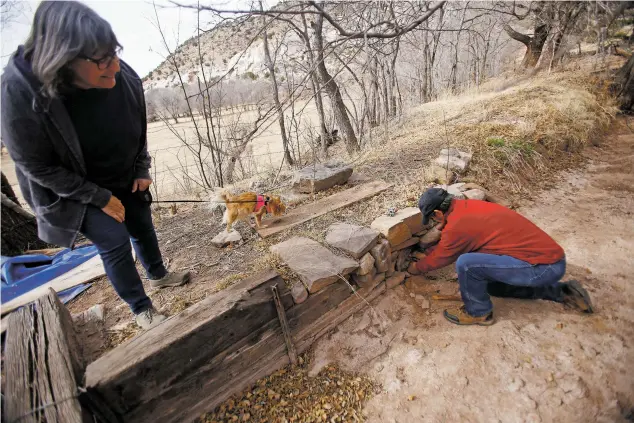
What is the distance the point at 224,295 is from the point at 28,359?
109cm

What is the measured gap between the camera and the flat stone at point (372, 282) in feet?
9.02

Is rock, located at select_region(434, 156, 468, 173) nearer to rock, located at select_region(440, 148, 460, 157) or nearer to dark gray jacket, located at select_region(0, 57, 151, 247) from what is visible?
rock, located at select_region(440, 148, 460, 157)

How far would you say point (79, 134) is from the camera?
1.58 metres

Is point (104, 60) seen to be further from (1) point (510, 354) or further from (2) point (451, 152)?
(2) point (451, 152)

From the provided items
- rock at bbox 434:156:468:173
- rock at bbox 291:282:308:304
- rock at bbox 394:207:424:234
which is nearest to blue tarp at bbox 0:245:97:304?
rock at bbox 291:282:308:304

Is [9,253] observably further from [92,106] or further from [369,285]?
[369,285]

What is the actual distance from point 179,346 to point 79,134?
1.32 metres

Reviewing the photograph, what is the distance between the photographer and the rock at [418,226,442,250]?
3159 millimetres

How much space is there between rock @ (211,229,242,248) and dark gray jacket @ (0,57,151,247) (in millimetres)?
1377

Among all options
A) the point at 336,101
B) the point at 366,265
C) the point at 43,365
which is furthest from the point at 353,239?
the point at 336,101

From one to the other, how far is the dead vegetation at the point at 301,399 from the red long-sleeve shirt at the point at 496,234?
1391mm

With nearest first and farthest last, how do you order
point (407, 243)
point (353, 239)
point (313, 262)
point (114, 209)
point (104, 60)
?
point (104, 60)
point (114, 209)
point (313, 262)
point (353, 239)
point (407, 243)

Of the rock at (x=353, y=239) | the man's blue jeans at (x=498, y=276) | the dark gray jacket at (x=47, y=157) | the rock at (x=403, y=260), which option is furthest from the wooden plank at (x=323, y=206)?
the dark gray jacket at (x=47, y=157)

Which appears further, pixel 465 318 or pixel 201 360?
pixel 465 318
